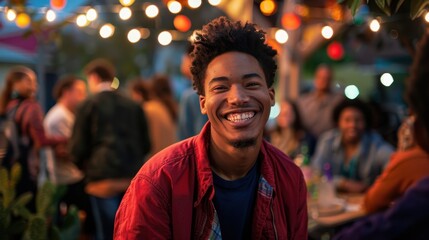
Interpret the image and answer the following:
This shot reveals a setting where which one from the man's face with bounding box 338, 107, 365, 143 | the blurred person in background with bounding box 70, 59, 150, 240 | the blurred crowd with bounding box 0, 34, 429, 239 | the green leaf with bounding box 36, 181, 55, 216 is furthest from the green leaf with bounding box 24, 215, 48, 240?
the man's face with bounding box 338, 107, 365, 143

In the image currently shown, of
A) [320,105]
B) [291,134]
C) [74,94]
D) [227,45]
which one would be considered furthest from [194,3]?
[320,105]

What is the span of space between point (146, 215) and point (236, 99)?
563mm

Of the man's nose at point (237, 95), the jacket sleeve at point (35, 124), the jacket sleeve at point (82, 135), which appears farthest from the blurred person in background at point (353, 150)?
the man's nose at point (237, 95)

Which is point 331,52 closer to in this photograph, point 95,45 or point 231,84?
point 231,84

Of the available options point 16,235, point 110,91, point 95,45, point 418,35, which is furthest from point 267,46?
point 95,45

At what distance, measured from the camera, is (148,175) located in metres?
2.82

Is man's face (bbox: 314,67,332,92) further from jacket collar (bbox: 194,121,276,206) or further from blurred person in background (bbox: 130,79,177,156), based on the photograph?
jacket collar (bbox: 194,121,276,206)

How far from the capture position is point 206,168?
286 cm

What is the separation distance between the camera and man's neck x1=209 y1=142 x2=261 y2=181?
2.91 meters

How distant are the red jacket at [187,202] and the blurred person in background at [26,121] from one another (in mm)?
4137

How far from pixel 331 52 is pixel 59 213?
6.09 metres

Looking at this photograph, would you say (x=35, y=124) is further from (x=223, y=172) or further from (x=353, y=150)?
(x=223, y=172)

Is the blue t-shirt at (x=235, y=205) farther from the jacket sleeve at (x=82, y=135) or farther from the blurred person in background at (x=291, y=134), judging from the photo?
the blurred person in background at (x=291, y=134)

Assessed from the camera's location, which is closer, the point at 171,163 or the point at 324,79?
the point at 171,163
